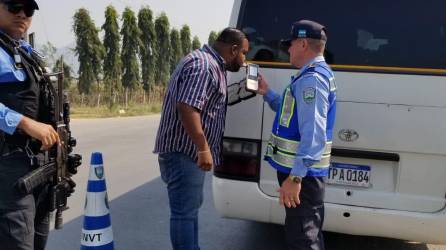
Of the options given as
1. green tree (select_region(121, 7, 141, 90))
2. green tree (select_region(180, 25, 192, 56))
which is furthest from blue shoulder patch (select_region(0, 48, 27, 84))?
green tree (select_region(180, 25, 192, 56))

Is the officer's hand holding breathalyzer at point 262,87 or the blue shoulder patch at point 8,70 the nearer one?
the blue shoulder patch at point 8,70

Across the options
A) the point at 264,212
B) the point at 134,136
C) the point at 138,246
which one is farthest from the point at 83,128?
the point at 264,212

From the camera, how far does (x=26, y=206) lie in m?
2.64

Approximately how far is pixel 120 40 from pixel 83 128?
12.9m

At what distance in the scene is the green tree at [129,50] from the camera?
27484 mm

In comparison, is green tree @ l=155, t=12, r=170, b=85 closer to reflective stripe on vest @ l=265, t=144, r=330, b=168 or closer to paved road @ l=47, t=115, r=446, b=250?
paved road @ l=47, t=115, r=446, b=250

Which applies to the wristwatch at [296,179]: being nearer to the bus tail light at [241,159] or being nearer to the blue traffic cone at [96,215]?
the bus tail light at [241,159]

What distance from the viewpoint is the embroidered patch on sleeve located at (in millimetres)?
2836

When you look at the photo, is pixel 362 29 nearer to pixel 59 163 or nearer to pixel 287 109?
pixel 287 109

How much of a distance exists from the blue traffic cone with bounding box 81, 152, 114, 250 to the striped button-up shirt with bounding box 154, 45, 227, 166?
49 cm

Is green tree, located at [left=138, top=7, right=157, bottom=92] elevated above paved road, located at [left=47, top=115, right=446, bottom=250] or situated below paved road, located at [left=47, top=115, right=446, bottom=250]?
above

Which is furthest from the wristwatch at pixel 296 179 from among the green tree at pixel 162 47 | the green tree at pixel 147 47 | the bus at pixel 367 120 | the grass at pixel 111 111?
the green tree at pixel 162 47

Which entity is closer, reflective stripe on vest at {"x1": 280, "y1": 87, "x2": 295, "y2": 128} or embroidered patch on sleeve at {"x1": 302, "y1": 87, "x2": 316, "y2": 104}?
embroidered patch on sleeve at {"x1": 302, "y1": 87, "x2": 316, "y2": 104}

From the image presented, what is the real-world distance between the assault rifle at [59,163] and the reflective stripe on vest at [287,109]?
1306 millimetres
